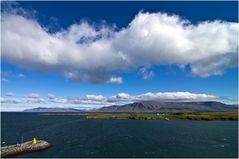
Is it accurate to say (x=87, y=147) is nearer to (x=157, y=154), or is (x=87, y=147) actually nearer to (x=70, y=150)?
(x=70, y=150)

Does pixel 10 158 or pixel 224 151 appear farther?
pixel 224 151

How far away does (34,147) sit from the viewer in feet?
227

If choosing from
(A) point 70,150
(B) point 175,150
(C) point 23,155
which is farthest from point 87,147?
(B) point 175,150

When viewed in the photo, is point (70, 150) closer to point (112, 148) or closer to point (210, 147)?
point (112, 148)

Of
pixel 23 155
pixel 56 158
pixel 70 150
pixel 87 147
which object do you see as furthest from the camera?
pixel 87 147

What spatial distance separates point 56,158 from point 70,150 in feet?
28.5

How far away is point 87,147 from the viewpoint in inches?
2844

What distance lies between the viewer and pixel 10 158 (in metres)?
59.8

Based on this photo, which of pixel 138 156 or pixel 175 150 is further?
pixel 175 150

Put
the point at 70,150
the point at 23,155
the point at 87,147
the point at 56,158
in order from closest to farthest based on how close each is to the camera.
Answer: the point at 56,158 < the point at 23,155 < the point at 70,150 < the point at 87,147

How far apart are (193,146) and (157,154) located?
57.4 ft

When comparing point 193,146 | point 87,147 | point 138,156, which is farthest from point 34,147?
point 193,146

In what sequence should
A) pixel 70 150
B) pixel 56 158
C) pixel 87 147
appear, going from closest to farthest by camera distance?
pixel 56 158
pixel 70 150
pixel 87 147

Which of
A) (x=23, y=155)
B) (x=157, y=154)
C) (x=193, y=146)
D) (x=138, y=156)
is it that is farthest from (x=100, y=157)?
(x=193, y=146)
